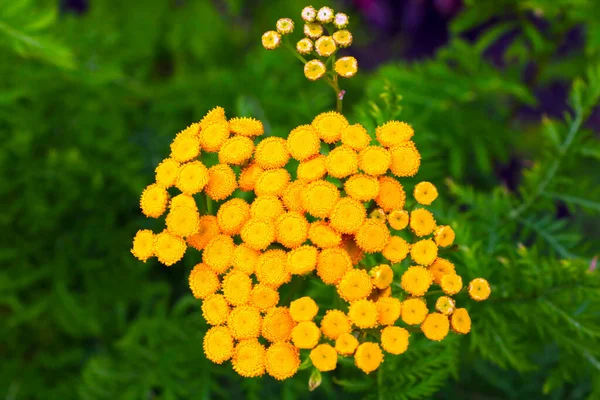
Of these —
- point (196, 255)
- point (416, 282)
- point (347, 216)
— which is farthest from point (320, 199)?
point (196, 255)

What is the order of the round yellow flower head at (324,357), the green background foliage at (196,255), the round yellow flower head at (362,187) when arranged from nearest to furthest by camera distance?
the round yellow flower head at (324,357), the round yellow flower head at (362,187), the green background foliage at (196,255)

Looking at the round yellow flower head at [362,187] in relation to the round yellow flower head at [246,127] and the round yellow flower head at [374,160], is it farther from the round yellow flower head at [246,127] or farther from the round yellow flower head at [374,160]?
the round yellow flower head at [246,127]

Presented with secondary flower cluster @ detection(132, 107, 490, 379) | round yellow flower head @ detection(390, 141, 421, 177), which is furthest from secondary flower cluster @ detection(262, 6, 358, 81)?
round yellow flower head @ detection(390, 141, 421, 177)

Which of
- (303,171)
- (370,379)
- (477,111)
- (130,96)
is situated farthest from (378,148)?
(130,96)

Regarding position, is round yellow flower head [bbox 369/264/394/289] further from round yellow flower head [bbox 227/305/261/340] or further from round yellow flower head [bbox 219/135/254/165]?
round yellow flower head [bbox 219/135/254/165]

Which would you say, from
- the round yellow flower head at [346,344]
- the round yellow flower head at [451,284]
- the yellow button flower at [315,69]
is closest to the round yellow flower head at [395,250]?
the round yellow flower head at [451,284]
